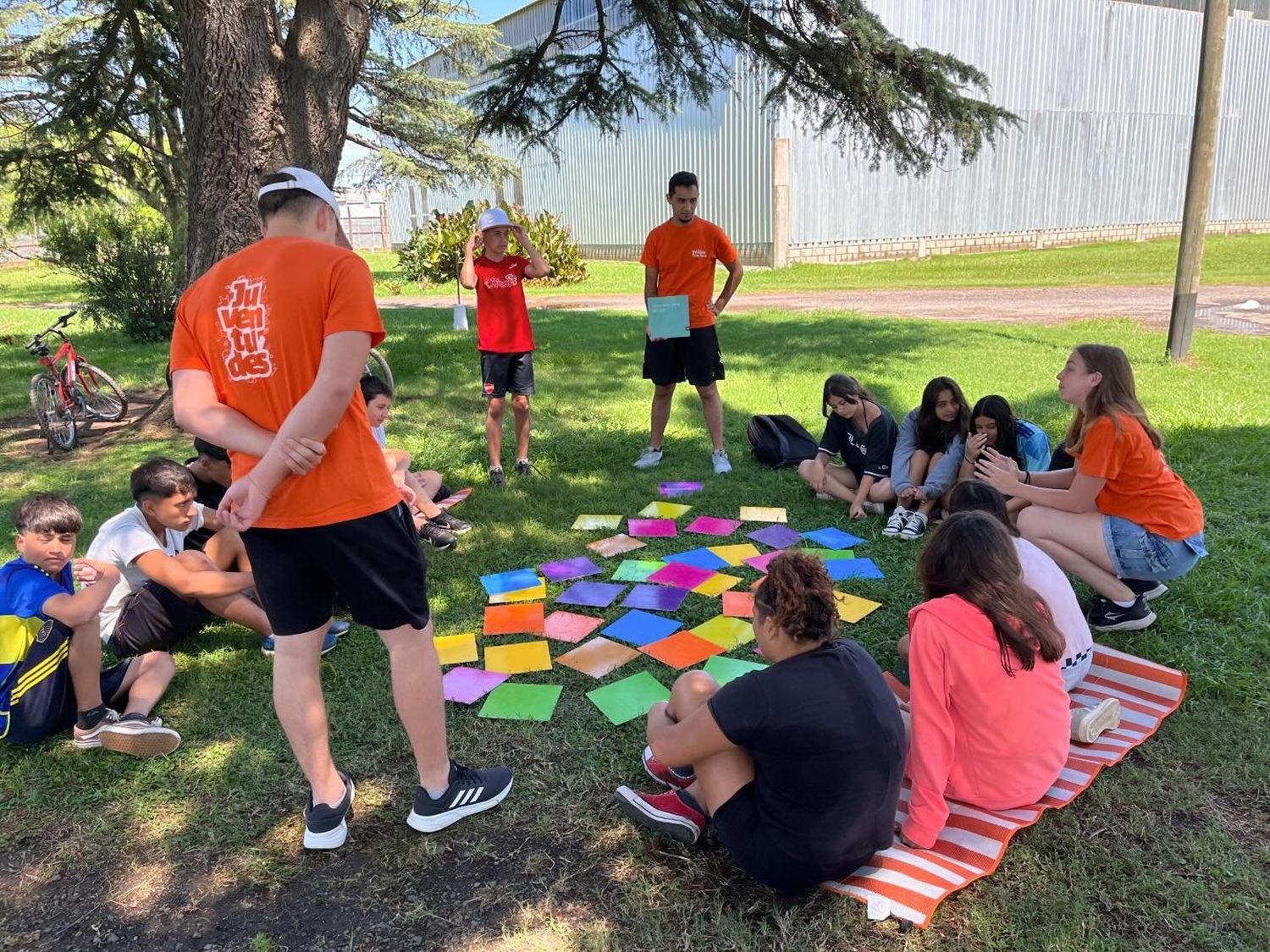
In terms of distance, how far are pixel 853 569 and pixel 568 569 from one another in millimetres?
1474

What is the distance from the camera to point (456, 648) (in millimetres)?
3682

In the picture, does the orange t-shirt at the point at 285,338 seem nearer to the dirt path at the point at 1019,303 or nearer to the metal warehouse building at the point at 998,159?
the dirt path at the point at 1019,303

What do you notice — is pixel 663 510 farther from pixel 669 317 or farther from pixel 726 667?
pixel 726 667

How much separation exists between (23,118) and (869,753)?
12.4 m

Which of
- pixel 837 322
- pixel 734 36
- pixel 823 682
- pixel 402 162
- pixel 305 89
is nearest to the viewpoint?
pixel 823 682

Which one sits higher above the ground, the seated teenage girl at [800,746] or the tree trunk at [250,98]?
the tree trunk at [250,98]

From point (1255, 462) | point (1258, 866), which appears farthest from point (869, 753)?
point (1255, 462)

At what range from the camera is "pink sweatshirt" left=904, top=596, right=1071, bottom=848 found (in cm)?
229

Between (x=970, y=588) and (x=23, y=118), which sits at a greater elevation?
(x=23, y=118)

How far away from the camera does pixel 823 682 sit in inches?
80.0

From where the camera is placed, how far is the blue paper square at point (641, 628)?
3695 mm

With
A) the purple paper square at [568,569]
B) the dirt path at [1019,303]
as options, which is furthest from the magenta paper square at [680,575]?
the dirt path at [1019,303]

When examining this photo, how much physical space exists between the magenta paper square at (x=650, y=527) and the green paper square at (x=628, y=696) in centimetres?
160

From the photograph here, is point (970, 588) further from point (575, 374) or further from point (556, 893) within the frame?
point (575, 374)
